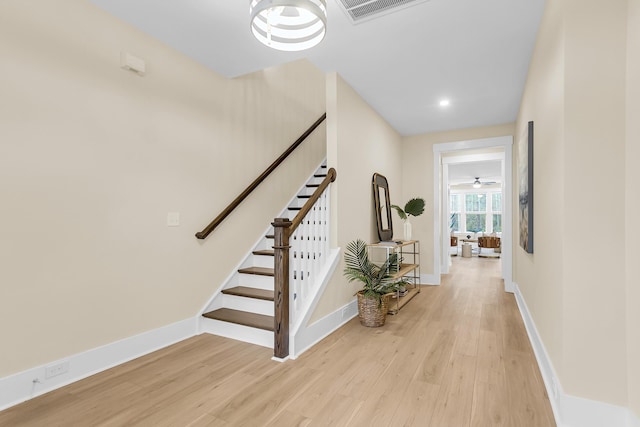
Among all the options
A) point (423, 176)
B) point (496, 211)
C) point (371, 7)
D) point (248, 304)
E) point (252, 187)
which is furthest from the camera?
point (496, 211)

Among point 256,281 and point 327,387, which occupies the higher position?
point 256,281

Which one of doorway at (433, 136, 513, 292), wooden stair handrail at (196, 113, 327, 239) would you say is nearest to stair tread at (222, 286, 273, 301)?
wooden stair handrail at (196, 113, 327, 239)

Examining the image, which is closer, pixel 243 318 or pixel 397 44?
pixel 397 44

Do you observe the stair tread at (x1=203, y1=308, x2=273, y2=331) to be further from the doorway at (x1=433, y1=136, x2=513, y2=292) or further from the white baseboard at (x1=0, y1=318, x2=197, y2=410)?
the doorway at (x1=433, y1=136, x2=513, y2=292)

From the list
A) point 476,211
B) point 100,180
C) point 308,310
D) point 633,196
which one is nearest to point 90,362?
point 100,180

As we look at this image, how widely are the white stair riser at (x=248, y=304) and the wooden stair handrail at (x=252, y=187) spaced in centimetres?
70

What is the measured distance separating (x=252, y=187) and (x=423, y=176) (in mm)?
3418

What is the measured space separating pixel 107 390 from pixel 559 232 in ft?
9.48

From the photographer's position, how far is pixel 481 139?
536cm

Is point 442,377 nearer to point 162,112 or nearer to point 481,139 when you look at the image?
point 162,112

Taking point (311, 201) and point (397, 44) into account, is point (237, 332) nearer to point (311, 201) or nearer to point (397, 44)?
point (311, 201)

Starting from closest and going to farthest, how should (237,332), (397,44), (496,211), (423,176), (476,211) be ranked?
1. (397,44)
2. (237,332)
3. (423,176)
4. (496,211)
5. (476,211)

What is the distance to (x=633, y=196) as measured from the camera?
1.49 meters

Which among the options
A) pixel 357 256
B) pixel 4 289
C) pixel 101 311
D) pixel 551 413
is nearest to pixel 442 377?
pixel 551 413
